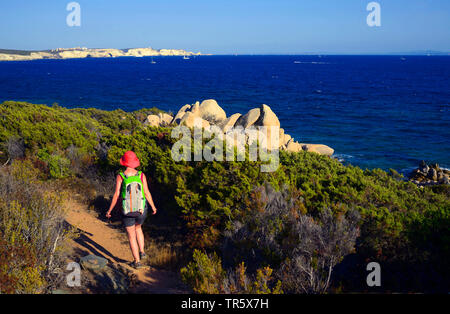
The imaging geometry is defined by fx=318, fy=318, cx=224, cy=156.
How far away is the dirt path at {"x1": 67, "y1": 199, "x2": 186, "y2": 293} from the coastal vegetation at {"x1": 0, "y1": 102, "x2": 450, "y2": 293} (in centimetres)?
39

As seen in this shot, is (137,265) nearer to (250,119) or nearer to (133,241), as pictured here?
(133,241)

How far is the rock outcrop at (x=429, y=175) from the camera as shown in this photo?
62.7 ft

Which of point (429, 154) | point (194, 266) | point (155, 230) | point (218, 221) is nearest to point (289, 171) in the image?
point (218, 221)

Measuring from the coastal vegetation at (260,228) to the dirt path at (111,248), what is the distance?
392 mm

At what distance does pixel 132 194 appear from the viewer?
18.3ft

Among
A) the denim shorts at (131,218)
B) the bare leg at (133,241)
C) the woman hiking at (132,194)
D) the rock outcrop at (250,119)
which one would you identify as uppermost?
the rock outcrop at (250,119)

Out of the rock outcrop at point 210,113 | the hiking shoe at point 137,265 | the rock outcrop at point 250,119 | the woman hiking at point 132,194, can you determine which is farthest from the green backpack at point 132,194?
the rock outcrop at point 210,113

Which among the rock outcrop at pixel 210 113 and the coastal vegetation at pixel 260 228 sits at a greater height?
the rock outcrop at pixel 210 113

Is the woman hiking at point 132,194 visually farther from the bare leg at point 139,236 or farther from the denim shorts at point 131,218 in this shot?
the bare leg at point 139,236

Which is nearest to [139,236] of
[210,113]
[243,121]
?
[243,121]

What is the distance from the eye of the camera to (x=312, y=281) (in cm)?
445

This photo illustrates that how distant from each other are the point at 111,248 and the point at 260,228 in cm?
326

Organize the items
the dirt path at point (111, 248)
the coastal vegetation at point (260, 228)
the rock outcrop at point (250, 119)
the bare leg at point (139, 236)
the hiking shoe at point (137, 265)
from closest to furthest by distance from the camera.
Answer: the coastal vegetation at point (260, 228)
the dirt path at point (111, 248)
the hiking shoe at point (137, 265)
the bare leg at point (139, 236)
the rock outcrop at point (250, 119)

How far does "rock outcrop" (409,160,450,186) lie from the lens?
62.7 feet
